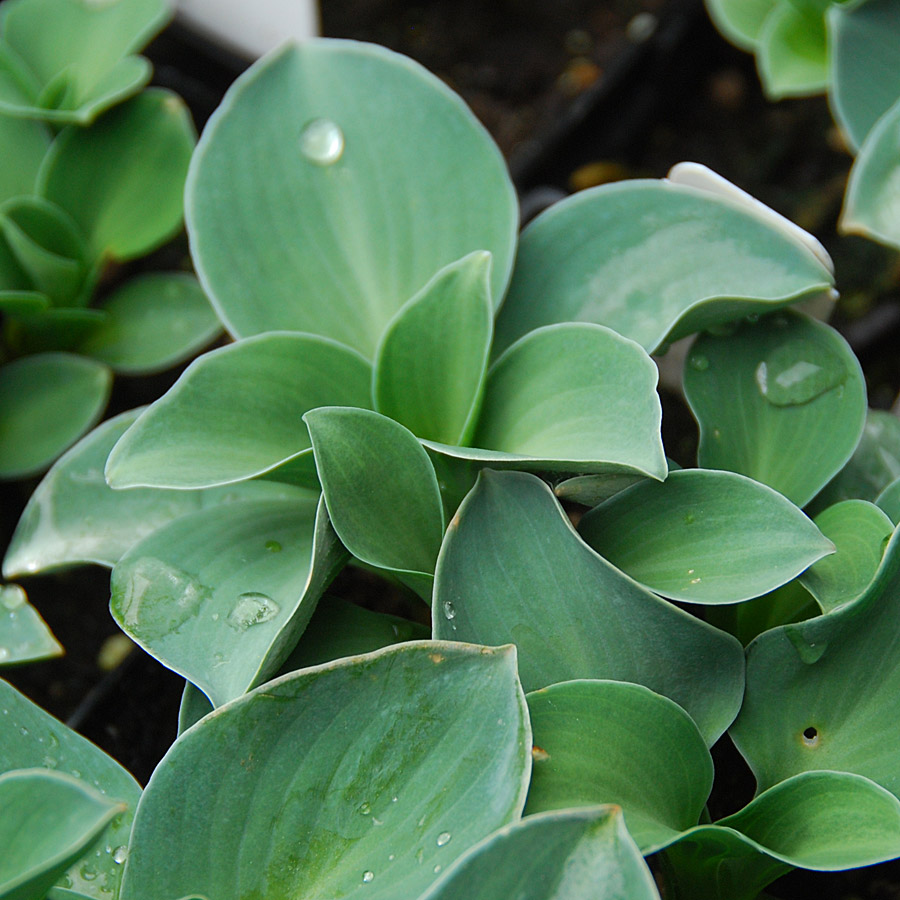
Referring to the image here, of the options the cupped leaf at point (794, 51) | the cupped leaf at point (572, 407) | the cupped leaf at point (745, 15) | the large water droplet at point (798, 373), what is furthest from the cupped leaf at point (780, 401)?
the cupped leaf at point (745, 15)

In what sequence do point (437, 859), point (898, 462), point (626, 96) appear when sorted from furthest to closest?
point (626, 96) → point (898, 462) → point (437, 859)

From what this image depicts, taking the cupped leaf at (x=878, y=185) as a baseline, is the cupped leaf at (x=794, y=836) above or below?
below

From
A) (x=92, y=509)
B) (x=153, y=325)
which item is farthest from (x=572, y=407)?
(x=153, y=325)

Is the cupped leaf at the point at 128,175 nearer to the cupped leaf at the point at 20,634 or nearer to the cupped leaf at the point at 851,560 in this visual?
the cupped leaf at the point at 20,634

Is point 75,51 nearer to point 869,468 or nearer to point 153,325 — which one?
point 153,325

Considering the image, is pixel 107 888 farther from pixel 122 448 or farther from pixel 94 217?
pixel 94 217

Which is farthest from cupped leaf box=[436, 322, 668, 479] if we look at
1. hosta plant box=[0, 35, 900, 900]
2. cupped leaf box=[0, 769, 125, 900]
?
cupped leaf box=[0, 769, 125, 900]

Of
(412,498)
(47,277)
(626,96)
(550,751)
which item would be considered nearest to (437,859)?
(550,751)
